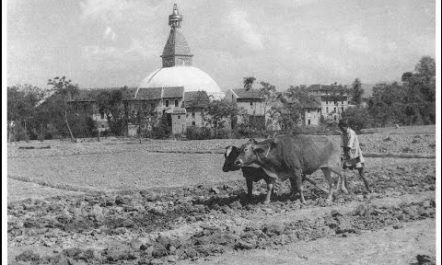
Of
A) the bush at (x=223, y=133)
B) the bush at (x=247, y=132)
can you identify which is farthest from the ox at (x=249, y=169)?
the bush at (x=223, y=133)

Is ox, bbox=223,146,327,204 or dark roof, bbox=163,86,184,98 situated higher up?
dark roof, bbox=163,86,184,98

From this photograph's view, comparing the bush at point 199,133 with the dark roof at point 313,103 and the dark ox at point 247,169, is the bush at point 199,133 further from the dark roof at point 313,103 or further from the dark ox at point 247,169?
the dark ox at point 247,169

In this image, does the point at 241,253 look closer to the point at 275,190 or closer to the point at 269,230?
the point at 269,230

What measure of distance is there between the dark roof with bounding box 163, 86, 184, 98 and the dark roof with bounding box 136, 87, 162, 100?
2.12 feet

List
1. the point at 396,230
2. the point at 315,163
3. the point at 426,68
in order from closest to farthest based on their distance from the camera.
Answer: the point at 396,230
the point at 426,68
the point at 315,163

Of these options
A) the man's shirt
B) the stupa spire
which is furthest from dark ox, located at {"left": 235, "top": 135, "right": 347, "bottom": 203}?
the stupa spire

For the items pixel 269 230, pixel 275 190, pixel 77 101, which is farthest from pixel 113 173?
pixel 77 101

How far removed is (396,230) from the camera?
7.68 meters

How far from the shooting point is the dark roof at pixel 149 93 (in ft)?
Result: 162

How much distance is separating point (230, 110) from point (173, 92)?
21063 millimetres

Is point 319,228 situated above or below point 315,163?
below

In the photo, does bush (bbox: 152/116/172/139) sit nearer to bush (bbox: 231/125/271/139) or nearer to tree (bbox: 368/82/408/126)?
bush (bbox: 231/125/271/139)

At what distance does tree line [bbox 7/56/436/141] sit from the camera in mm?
10148

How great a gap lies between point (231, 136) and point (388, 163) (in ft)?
40.1
